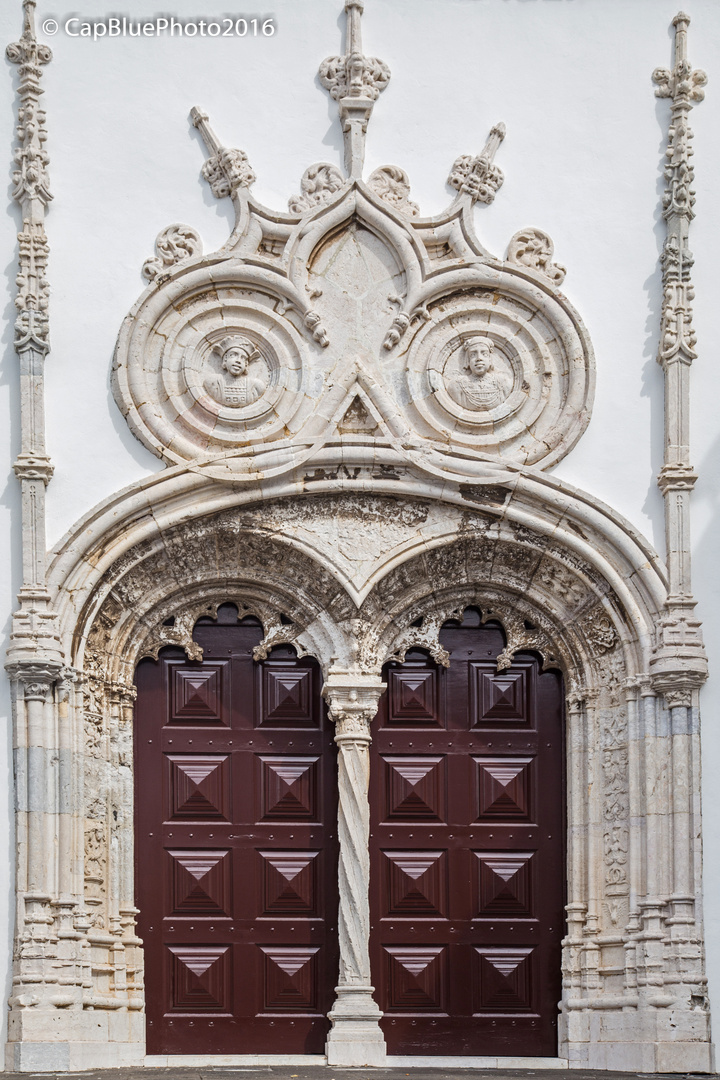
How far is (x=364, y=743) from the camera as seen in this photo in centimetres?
1252

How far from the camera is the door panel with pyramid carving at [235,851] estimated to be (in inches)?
491

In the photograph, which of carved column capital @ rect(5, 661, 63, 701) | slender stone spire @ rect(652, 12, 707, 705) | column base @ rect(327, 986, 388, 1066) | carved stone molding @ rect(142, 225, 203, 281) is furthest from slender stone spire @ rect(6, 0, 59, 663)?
slender stone spire @ rect(652, 12, 707, 705)

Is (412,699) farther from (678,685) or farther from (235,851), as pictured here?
(678,685)

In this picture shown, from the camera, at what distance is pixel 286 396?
12500 millimetres

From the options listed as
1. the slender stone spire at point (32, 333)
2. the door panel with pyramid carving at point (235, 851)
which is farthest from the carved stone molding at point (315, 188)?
the door panel with pyramid carving at point (235, 851)

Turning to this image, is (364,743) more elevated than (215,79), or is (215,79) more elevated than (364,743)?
(215,79)

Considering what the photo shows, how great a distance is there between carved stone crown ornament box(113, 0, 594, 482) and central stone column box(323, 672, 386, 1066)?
1.50 metres

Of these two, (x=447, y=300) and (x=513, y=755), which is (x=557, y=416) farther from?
(x=513, y=755)

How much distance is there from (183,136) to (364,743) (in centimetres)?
400

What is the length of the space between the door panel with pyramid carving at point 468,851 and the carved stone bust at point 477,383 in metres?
1.44

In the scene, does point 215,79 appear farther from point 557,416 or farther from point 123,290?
point 557,416

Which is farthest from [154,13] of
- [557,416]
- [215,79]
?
[557,416]

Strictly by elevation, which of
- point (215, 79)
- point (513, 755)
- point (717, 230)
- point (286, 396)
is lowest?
point (513, 755)

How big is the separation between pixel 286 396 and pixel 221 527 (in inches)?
36.1
